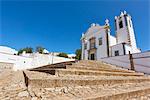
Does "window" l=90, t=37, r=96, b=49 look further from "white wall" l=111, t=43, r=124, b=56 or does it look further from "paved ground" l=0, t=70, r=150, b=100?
"paved ground" l=0, t=70, r=150, b=100

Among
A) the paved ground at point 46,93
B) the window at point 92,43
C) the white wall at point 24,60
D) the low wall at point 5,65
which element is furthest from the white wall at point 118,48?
the low wall at point 5,65

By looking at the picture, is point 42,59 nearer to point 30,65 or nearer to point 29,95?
point 30,65

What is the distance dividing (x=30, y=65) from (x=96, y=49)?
390 inches

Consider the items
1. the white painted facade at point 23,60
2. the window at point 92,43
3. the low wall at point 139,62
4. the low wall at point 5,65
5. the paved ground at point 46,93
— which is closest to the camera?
the paved ground at point 46,93

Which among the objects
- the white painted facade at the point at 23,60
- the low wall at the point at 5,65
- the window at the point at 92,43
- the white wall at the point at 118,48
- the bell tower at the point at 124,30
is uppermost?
the bell tower at the point at 124,30

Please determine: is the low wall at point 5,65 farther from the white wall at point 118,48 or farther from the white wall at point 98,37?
the white wall at point 118,48

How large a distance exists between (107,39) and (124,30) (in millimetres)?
3249

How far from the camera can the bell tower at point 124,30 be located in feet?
48.2

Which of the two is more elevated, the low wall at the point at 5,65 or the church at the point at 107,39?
the church at the point at 107,39

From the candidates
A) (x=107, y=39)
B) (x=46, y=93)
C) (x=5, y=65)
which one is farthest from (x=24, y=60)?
(x=46, y=93)

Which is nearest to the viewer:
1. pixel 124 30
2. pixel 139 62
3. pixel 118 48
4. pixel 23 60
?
pixel 139 62

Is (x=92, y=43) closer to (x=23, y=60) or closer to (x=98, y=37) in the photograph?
(x=98, y=37)

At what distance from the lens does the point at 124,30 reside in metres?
15.2

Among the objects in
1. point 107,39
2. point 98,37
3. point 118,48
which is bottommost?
point 118,48
